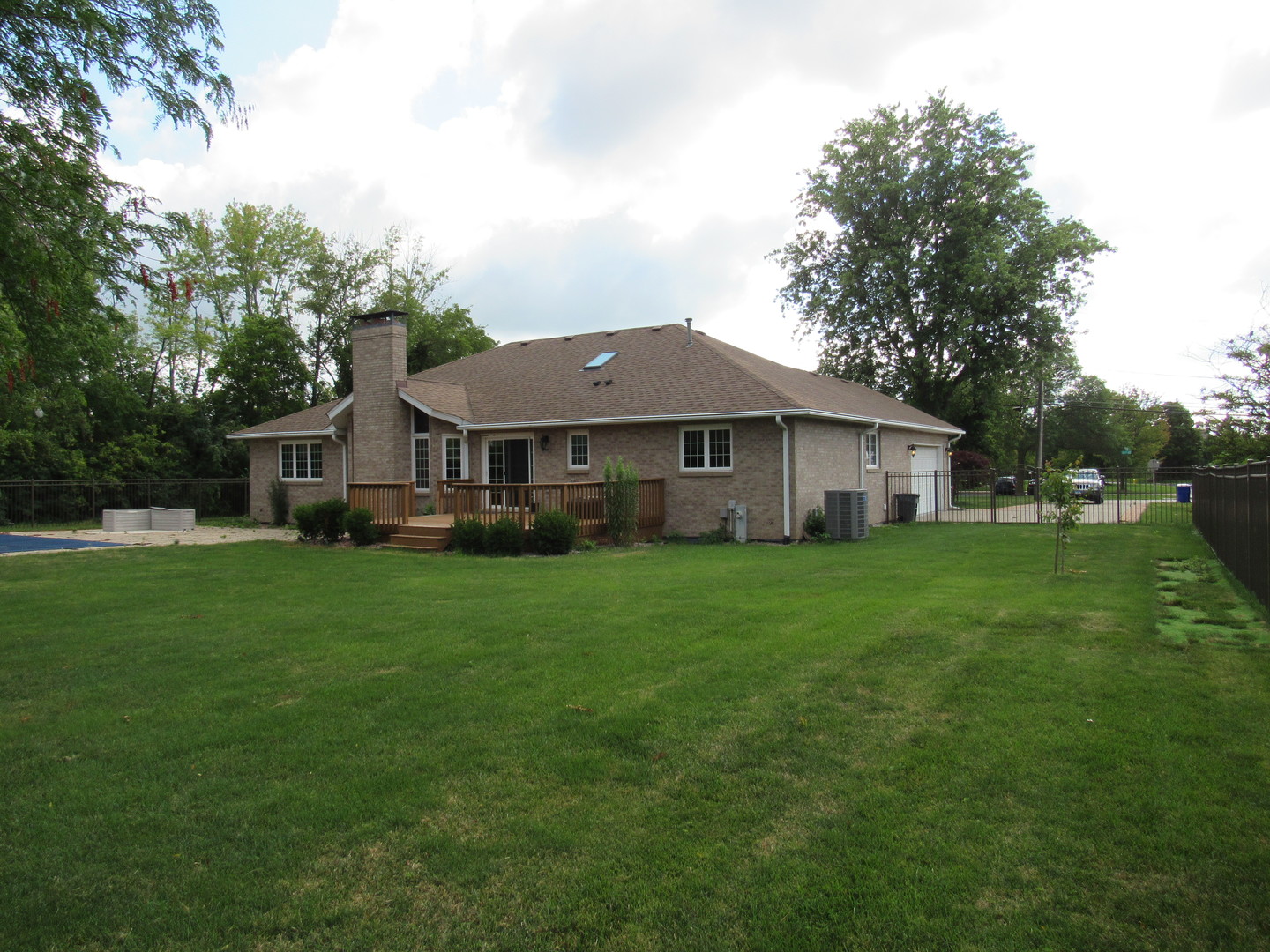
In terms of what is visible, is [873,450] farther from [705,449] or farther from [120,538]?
[120,538]

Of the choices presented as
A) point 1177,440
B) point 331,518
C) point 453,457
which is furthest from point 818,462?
point 1177,440

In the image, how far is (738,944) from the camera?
9.57 feet

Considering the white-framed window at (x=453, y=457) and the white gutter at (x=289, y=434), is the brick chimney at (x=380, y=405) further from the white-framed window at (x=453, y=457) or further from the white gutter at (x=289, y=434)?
the white gutter at (x=289, y=434)

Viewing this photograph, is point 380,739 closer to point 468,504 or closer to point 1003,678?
point 1003,678

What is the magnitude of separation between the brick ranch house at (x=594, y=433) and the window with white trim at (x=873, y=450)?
7cm

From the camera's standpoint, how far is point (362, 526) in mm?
17500

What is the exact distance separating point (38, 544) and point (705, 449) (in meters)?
16.1

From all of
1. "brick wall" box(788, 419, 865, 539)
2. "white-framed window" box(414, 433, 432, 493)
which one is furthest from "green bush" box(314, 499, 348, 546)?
"brick wall" box(788, 419, 865, 539)

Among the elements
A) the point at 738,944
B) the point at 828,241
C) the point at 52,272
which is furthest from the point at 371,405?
the point at 828,241

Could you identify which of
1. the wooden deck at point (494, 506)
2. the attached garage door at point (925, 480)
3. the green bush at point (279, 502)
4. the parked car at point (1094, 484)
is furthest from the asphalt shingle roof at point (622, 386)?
the parked car at point (1094, 484)

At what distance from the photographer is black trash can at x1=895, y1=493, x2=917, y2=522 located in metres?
23.1

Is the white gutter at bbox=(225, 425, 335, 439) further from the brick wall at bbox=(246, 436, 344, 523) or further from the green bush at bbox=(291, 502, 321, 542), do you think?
the green bush at bbox=(291, 502, 321, 542)

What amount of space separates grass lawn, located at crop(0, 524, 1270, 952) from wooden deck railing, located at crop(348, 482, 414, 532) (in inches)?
359

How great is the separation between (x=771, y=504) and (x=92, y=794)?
14.9 metres
